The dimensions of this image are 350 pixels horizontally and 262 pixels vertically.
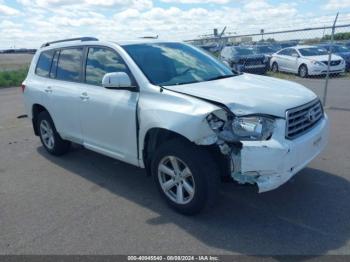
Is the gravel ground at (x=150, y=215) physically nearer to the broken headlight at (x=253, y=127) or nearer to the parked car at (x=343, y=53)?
the broken headlight at (x=253, y=127)

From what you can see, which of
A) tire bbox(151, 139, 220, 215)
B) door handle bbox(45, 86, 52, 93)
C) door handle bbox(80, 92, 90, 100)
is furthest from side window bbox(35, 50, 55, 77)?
tire bbox(151, 139, 220, 215)

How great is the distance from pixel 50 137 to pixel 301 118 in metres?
4.20

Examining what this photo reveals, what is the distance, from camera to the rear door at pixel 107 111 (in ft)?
14.7

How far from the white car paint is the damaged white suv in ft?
0.03

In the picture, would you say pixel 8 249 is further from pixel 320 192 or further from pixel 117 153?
pixel 320 192

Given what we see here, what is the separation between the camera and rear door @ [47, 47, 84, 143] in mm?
5355

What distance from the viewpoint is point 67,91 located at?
548 cm

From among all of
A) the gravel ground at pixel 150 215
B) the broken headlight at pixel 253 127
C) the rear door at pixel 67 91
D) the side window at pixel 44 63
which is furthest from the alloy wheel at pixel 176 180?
the side window at pixel 44 63

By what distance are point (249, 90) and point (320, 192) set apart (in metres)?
1.53

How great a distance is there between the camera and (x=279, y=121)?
3695 mm

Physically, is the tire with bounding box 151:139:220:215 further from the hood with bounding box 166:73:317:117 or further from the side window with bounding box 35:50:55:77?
the side window with bounding box 35:50:55:77

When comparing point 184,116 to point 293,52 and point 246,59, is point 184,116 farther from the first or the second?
point 293,52

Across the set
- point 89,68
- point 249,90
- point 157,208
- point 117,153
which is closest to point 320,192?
point 249,90

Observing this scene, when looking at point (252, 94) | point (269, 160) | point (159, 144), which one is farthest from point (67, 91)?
point (269, 160)
